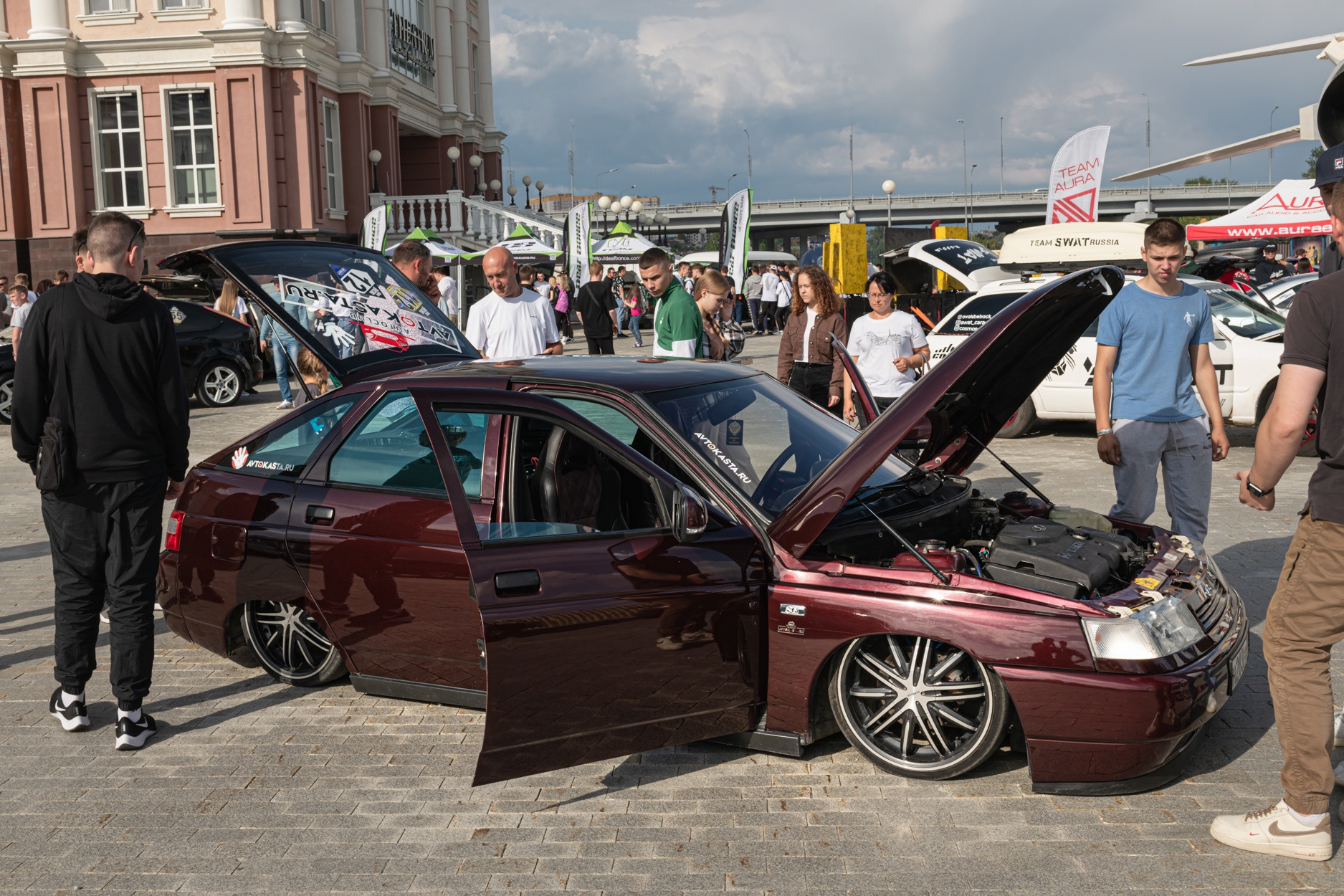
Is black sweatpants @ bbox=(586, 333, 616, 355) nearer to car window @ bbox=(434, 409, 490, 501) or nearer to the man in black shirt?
the man in black shirt

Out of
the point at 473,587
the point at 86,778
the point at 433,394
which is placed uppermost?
the point at 433,394

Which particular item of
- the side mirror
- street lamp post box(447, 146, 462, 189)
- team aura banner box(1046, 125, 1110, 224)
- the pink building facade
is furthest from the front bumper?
street lamp post box(447, 146, 462, 189)

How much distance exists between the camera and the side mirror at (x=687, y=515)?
3.83 meters

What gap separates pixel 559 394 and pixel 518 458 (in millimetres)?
305

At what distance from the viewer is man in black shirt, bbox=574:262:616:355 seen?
54.2 feet

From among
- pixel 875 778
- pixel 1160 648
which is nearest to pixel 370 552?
pixel 875 778

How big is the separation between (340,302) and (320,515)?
2151mm

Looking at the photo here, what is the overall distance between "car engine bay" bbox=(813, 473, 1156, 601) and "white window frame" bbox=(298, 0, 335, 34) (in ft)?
90.9

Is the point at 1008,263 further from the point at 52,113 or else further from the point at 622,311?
the point at 52,113

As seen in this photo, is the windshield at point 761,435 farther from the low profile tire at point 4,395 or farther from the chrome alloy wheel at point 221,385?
the chrome alloy wheel at point 221,385

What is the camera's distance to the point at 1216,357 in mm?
11789

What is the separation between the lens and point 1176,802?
4020mm

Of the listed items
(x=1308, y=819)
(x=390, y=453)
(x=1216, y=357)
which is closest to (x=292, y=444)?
(x=390, y=453)

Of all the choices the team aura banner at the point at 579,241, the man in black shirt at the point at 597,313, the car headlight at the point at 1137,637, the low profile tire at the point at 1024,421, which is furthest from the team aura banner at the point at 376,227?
the car headlight at the point at 1137,637
